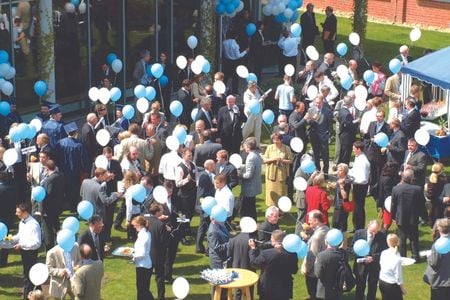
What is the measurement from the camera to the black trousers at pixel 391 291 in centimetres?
1320

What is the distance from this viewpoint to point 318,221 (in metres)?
13.6

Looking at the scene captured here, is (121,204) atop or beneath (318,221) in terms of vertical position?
beneath

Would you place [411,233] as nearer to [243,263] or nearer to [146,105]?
[243,263]

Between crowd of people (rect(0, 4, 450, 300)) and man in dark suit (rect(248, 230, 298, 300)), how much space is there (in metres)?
0.01

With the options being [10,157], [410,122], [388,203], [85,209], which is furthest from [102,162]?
[410,122]

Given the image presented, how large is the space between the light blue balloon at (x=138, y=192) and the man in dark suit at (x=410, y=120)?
6355 mm

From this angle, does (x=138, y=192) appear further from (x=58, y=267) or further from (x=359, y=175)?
(x=359, y=175)

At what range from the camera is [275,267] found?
12.9m

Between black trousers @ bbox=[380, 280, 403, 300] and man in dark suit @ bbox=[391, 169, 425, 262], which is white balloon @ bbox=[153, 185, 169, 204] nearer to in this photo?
black trousers @ bbox=[380, 280, 403, 300]

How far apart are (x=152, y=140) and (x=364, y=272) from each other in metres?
4.99

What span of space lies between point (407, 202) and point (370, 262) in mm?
1935

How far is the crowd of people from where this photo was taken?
43.2ft

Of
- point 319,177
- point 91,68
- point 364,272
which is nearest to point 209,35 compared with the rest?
point 91,68

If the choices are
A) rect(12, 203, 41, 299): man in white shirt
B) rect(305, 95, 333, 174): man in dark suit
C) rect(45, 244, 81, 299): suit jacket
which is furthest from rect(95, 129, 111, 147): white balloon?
rect(45, 244, 81, 299): suit jacket
